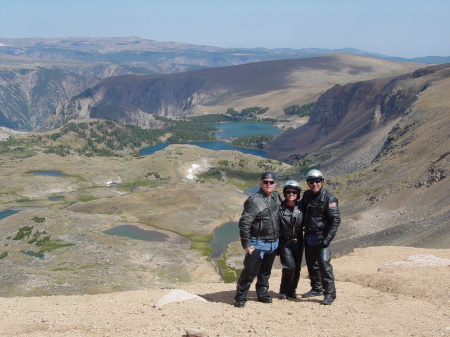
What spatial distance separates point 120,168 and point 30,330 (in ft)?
539

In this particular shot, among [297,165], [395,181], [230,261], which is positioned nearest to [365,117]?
[297,165]

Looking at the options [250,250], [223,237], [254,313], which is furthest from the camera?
[223,237]

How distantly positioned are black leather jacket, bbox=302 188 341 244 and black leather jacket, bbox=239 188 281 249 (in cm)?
137

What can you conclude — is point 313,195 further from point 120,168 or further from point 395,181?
point 120,168

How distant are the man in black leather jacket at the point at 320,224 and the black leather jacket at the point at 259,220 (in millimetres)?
1442

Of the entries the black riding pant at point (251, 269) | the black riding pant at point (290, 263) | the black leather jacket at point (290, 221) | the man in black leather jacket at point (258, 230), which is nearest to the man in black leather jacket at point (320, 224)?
the black leather jacket at point (290, 221)

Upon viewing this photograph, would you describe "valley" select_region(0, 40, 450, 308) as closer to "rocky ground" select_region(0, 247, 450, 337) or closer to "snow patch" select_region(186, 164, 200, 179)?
"snow patch" select_region(186, 164, 200, 179)

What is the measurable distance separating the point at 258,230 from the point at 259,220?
383 mm

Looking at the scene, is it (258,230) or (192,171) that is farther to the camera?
(192,171)

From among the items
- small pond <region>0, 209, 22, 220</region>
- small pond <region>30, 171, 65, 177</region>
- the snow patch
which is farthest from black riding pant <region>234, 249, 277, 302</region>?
the snow patch

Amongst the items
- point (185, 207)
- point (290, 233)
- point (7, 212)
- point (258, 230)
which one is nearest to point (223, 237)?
Result: point (185, 207)

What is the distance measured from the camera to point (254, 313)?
17.8 m

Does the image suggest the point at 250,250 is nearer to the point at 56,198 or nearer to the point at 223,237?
the point at 223,237

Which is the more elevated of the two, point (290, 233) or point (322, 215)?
point (322, 215)
